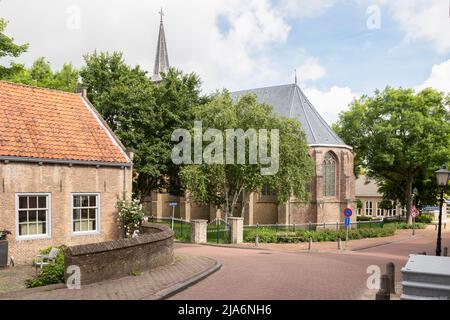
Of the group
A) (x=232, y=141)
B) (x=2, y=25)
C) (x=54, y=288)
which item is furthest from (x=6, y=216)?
(x=2, y=25)

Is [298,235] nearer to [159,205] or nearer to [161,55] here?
[159,205]

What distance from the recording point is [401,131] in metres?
42.9

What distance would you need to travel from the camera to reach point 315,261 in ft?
54.3

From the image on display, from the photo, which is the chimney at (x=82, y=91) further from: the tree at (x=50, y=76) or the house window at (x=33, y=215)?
the tree at (x=50, y=76)

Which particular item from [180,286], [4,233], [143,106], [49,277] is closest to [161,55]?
[143,106]

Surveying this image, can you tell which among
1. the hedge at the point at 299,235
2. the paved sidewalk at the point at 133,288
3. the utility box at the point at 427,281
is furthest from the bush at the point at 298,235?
the utility box at the point at 427,281

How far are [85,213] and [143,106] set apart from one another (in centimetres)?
1419

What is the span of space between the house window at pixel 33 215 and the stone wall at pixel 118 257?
15.4 feet

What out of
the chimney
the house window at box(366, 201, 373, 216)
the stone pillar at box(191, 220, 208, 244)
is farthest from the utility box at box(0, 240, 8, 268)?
the house window at box(366, 201, 373, 216)

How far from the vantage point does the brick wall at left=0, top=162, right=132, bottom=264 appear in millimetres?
13977

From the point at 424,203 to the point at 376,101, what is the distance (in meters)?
15.8
